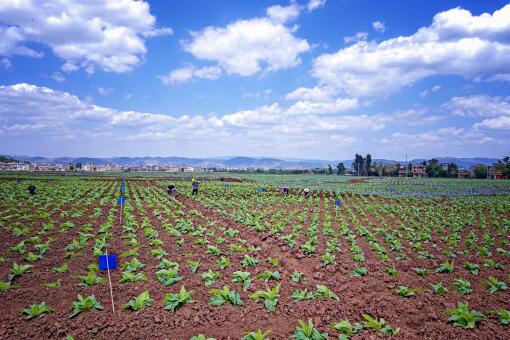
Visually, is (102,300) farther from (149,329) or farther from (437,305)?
(437,305)

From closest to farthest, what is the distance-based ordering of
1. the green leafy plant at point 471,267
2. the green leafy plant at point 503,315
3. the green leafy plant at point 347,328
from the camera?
the green leafy plant at point 347,328 < the green leafy plant at point 503,315 < the green leafy plant at point 471,267

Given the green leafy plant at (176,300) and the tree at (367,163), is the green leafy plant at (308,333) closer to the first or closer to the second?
the green leafy plant at (176,300)

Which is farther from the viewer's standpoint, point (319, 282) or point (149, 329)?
point (319, 282)

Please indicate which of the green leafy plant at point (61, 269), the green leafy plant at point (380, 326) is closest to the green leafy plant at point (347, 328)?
the green leafy plant at point (380, 326)

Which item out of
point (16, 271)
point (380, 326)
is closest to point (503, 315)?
point (380, 326)

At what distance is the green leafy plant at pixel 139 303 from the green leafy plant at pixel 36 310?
4.23ft

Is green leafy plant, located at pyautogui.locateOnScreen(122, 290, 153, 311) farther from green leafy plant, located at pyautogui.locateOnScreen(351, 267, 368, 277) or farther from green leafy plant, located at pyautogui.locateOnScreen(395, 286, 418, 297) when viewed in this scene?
green leafy plant, located at pyautogui.locateOnScreen(395, 286, 418, 297)

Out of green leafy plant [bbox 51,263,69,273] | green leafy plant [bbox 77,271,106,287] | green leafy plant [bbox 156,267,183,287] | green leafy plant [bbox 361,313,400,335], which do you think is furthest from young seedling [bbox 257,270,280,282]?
green leafy plant [bbox 51,263,69,273]

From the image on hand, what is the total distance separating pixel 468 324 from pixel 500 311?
91 centimetres

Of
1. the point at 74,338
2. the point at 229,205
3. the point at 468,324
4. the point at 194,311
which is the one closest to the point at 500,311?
the point at 468,324

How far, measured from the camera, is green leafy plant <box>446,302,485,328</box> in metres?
5.32

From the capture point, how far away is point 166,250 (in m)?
9.62

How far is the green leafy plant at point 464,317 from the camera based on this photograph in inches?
209

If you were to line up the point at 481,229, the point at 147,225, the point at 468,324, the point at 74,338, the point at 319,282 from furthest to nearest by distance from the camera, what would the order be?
the point at 481,229
the point at 147,225
the point at 319,282
the point at 468,324
the point at 74,338
